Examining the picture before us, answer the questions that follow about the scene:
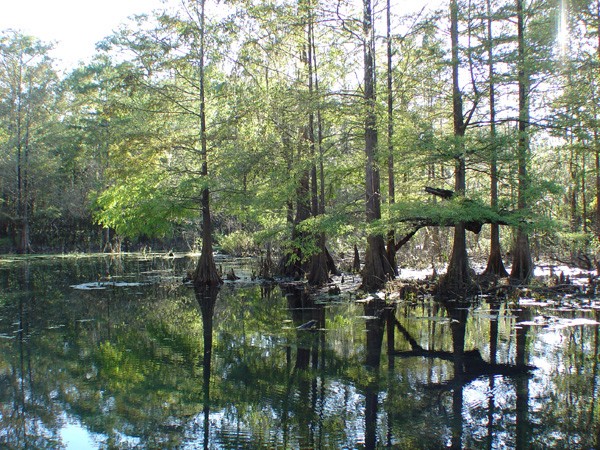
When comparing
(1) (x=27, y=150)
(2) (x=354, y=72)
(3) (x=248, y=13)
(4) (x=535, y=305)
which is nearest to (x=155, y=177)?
(3) (x=248, y=13)

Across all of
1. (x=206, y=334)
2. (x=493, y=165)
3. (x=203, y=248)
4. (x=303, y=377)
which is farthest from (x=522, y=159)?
(x=203, y=248)

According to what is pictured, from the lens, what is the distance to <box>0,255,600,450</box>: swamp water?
4957 mm

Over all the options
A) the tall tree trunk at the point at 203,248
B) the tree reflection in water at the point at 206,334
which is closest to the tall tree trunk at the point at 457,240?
the tree reflection in water at the point at 206,334

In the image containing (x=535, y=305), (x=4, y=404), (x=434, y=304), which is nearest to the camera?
(x=4, y=404)

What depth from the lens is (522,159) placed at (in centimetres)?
1341

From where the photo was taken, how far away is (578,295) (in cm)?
1242

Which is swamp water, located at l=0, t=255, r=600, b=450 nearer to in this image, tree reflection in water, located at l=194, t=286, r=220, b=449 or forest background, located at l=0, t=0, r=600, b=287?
tree reflection in water, located at l=194, t=286, r=220, b=449

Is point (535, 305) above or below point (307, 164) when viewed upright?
below

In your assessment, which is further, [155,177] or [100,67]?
[100,67]

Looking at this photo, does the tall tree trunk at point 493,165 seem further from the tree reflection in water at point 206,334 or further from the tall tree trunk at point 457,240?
the tree reflection in water at point 206,334

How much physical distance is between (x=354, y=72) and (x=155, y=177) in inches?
277

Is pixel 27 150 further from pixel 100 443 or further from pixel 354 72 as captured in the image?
pixel 100 443

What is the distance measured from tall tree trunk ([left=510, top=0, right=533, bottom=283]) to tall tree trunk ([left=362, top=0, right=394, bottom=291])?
3.61 m

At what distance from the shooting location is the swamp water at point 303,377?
195 inches
